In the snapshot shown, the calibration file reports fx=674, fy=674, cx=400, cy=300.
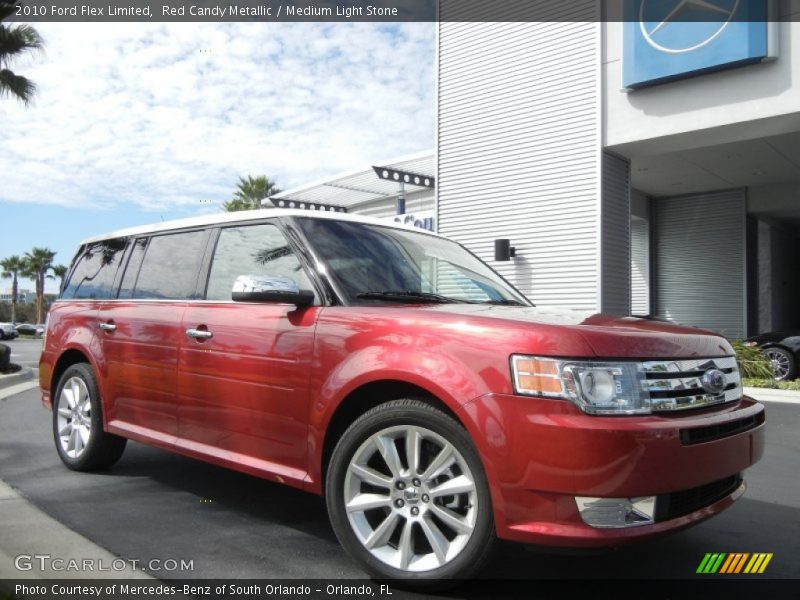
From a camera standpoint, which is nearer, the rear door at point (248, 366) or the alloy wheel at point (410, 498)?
the alloy wheel at point (410, 498)

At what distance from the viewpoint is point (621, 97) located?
12.7 meters

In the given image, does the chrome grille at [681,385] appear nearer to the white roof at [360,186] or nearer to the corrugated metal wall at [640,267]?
the white roof at [360,186]

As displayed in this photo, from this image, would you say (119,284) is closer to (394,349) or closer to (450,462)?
(394,349)

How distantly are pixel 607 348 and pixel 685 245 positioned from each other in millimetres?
17793

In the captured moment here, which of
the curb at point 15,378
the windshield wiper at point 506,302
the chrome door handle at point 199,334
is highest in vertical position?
the windshield wiper at point 506,302

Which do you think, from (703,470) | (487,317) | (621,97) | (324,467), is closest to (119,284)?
(324,467)

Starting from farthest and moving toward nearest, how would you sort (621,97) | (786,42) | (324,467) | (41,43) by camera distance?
(41,43) < (621,97) < (786,42) < (324,467)

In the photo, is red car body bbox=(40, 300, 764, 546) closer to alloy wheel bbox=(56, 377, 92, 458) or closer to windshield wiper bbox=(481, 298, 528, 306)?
windshield wiper bbox=(481, 298, 528, 306)

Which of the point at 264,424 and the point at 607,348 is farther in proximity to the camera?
the point at 264,424

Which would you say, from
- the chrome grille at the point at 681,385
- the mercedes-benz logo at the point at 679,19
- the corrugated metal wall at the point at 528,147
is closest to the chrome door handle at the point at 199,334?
the chrome grille at the point at 681,385

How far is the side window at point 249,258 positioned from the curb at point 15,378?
373 inches

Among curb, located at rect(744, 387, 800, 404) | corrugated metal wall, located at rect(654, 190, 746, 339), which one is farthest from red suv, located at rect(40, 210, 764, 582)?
corrugated metal wall, located at rect(654, 190, 746, 339)

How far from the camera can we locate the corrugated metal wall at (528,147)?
43.5 ft

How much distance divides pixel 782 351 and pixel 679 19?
248 inches
